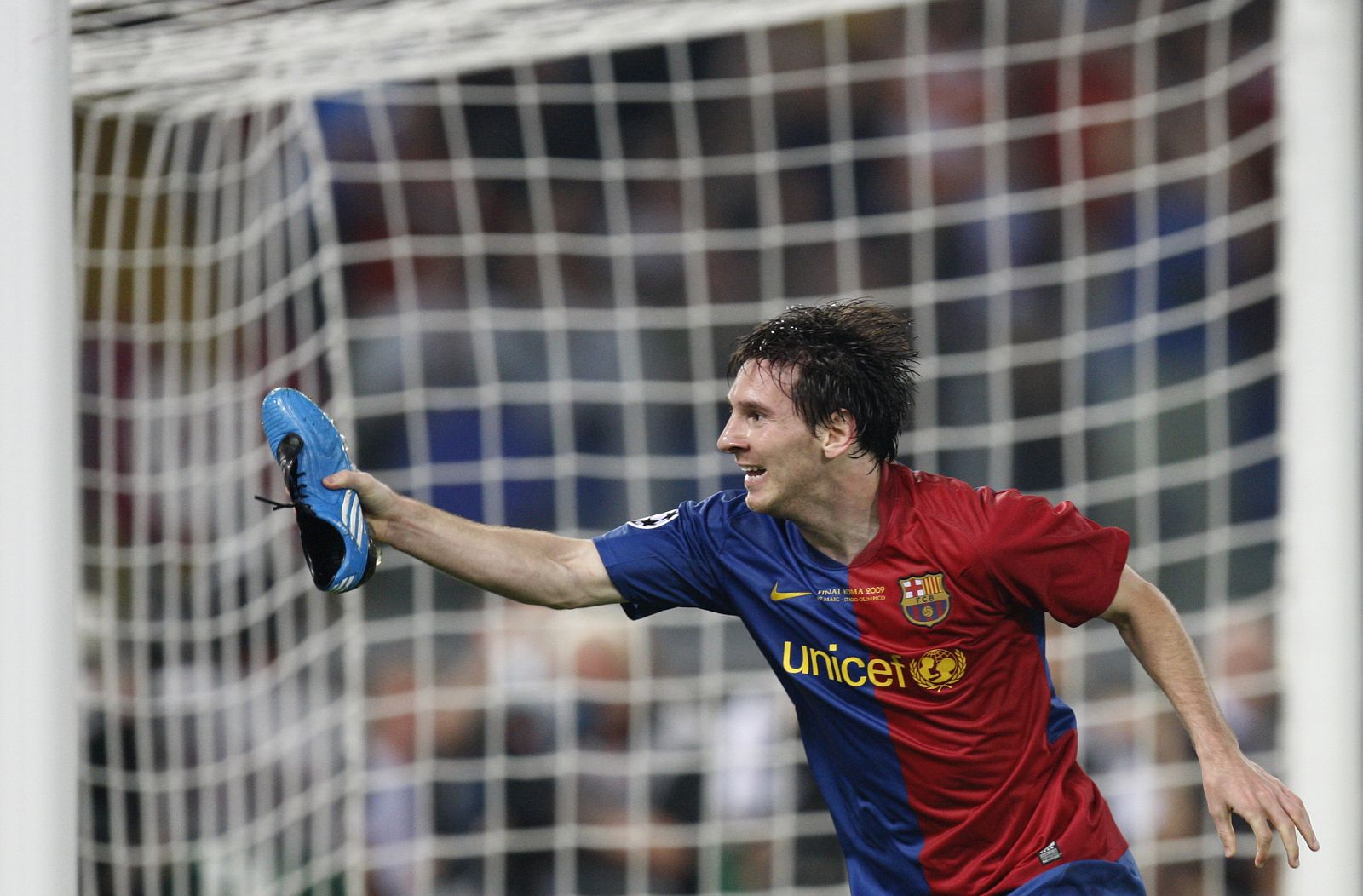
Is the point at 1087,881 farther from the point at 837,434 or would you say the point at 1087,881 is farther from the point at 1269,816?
the point at 837,434

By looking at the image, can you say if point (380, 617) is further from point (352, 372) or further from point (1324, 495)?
point (1324, 495)

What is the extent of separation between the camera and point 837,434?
2.94 metres

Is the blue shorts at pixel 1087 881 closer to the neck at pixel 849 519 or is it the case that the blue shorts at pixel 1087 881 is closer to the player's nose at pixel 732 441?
the neck at pixel 849 519

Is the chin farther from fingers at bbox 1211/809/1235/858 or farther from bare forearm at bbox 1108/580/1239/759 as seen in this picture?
fingers at bbox 1211/809/1235/858

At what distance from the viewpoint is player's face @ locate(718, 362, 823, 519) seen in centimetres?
290

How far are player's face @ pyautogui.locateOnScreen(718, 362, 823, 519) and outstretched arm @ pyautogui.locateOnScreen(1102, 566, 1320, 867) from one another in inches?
23.4

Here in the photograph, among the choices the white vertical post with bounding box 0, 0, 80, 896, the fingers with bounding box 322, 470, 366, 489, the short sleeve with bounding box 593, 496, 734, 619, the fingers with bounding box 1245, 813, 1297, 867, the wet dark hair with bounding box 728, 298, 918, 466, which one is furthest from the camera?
the short sleeve with bounding box 593, 496, 734, 619

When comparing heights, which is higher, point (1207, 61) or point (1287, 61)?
point (1207, 61)

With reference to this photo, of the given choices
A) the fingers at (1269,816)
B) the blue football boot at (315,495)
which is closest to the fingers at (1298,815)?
the fingers at (1269,816)

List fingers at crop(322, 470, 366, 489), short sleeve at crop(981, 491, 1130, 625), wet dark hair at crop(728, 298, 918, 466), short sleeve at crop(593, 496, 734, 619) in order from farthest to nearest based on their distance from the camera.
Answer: short sleeve at crop(593, 496, 734, 619) < wet dark hair at crop(728, 298, 918, 466) < short sleeve at crop(981, 491, 1130, 625) < fingers at crop(322, 470, 366, 489)

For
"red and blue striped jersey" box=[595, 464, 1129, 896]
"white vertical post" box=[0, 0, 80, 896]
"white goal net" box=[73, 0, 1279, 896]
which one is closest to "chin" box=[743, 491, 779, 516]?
"red and blue striped jersey" box=[595, 464, 1129, 896]

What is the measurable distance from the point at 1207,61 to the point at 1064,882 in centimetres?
392

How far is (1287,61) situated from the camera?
3.83 meters

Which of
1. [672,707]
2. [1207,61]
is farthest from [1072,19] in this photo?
[672,707]
